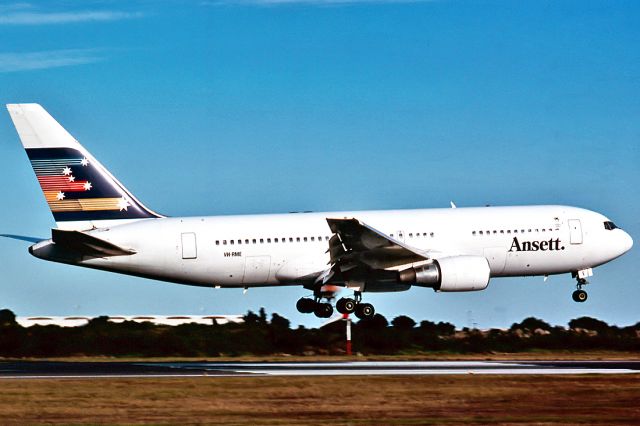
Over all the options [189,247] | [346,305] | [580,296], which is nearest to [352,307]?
[346,305]

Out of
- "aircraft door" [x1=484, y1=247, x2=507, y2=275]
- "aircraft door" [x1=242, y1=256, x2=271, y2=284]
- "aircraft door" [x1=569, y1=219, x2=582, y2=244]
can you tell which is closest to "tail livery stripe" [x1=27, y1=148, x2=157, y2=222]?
"aircraft door" [x1=242, y1=256, x2=271, y2=284]

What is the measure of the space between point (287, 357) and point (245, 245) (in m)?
5.37

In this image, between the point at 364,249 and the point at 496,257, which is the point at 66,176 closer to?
the point at 364,249

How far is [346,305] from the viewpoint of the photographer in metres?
50.2

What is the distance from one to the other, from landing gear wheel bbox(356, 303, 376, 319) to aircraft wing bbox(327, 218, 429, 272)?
6.46 feet

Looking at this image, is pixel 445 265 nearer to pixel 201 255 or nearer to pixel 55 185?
pixel 201 255

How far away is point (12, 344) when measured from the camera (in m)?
54.0

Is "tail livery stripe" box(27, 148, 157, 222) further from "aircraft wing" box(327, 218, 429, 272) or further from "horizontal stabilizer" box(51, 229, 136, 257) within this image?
"aircraft wing" box(327, 218, 429, 272)

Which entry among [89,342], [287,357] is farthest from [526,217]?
[89,342]

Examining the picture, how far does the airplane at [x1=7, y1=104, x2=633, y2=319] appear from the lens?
4825 centimetres

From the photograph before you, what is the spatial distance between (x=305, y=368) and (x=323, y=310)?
11.6 m

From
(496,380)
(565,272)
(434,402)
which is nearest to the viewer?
(434,402)

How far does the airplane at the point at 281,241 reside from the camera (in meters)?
48.2

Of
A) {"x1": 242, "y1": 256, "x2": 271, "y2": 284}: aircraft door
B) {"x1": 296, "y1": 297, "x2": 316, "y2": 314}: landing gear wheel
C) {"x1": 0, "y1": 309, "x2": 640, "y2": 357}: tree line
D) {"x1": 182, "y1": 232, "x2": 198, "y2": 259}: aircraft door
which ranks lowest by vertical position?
{"x1": 0, "y1": 309, "x2": 640, "y2": 357}: tree line
